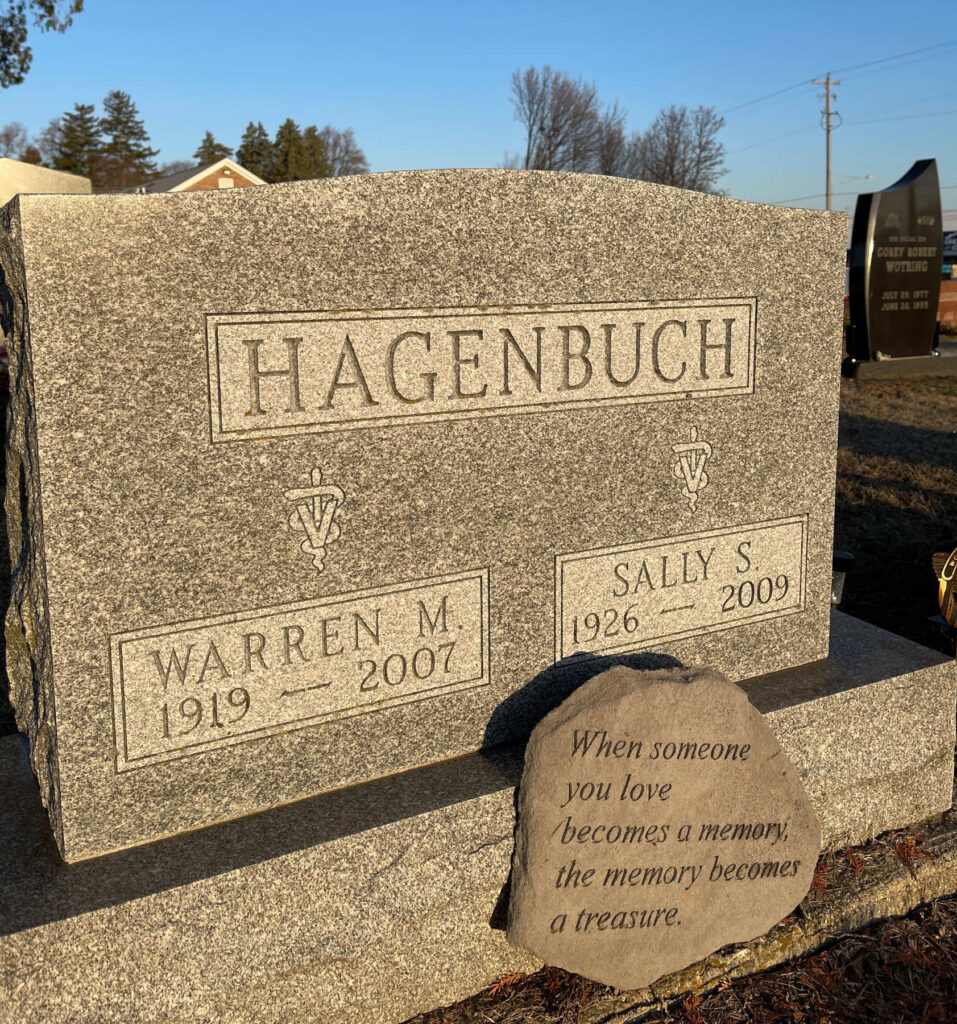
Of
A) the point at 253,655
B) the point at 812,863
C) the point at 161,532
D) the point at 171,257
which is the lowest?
the point at 812,863

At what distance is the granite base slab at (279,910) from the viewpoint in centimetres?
194

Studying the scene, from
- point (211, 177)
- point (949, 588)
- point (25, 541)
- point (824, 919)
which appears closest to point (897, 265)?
point (949, 588)

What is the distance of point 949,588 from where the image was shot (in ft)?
11.9

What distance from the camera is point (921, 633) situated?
182 inches

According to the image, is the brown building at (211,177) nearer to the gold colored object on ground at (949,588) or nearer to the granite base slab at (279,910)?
the gold colored object on ground at (949,588)

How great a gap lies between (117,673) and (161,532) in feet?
1.02

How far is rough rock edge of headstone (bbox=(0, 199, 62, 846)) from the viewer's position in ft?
6.36

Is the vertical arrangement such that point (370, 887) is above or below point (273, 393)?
below

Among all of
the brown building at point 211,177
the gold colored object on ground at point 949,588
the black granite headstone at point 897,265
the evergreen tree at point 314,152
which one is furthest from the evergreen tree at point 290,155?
the gold colored object on ground at point 949,588

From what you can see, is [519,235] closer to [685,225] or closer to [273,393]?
[685,225]

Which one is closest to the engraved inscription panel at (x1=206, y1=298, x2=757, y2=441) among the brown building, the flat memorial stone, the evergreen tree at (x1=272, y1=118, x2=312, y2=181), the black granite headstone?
the flat memorial stone

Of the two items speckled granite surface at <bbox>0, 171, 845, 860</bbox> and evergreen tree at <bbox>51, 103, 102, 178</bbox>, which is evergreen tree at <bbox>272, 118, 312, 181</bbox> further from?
speckled granite surface at <bbox>0, 171, 845, 860</bbox>

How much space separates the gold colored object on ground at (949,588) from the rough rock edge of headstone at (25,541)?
9.92 feet

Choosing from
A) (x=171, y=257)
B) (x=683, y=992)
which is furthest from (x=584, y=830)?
(x=171, y=257)
